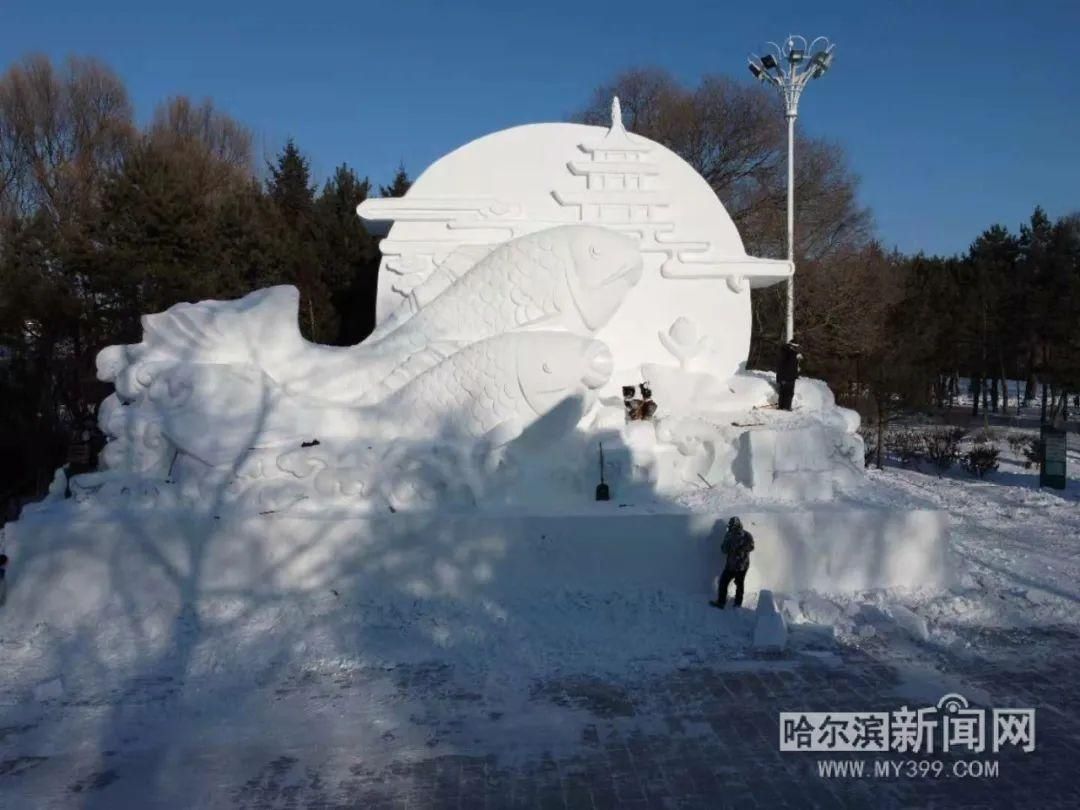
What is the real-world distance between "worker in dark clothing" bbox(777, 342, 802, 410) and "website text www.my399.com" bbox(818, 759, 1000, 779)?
4.00 m

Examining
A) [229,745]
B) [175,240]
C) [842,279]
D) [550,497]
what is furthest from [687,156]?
[229,745]

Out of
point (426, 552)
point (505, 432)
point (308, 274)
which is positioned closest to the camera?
point (426, 552)

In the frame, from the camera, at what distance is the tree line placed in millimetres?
12609

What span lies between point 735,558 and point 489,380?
6.88 ft

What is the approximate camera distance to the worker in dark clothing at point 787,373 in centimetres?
719

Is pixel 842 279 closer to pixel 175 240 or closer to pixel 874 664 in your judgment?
pixel 175 240

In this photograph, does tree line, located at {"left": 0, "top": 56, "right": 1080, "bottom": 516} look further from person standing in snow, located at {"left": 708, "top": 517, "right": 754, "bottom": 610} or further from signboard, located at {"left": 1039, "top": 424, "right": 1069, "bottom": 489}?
person standing in snow, located at {"left": 708, "top": 517, "right": 754, "bottom": 610}

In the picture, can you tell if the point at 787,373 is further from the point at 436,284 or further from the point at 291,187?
the point at 291,187

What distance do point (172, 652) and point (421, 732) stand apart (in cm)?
187

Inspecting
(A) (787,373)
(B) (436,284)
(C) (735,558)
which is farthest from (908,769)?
(B) (436,284)

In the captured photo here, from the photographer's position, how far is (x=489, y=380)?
5.95 meters

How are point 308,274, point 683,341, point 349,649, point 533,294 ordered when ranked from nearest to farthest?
1. point 349,649
2. point 533,294
3. point 683,341
4. point 308,274

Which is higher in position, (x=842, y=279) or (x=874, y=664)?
(x=842, y=279)

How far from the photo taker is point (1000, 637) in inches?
203
